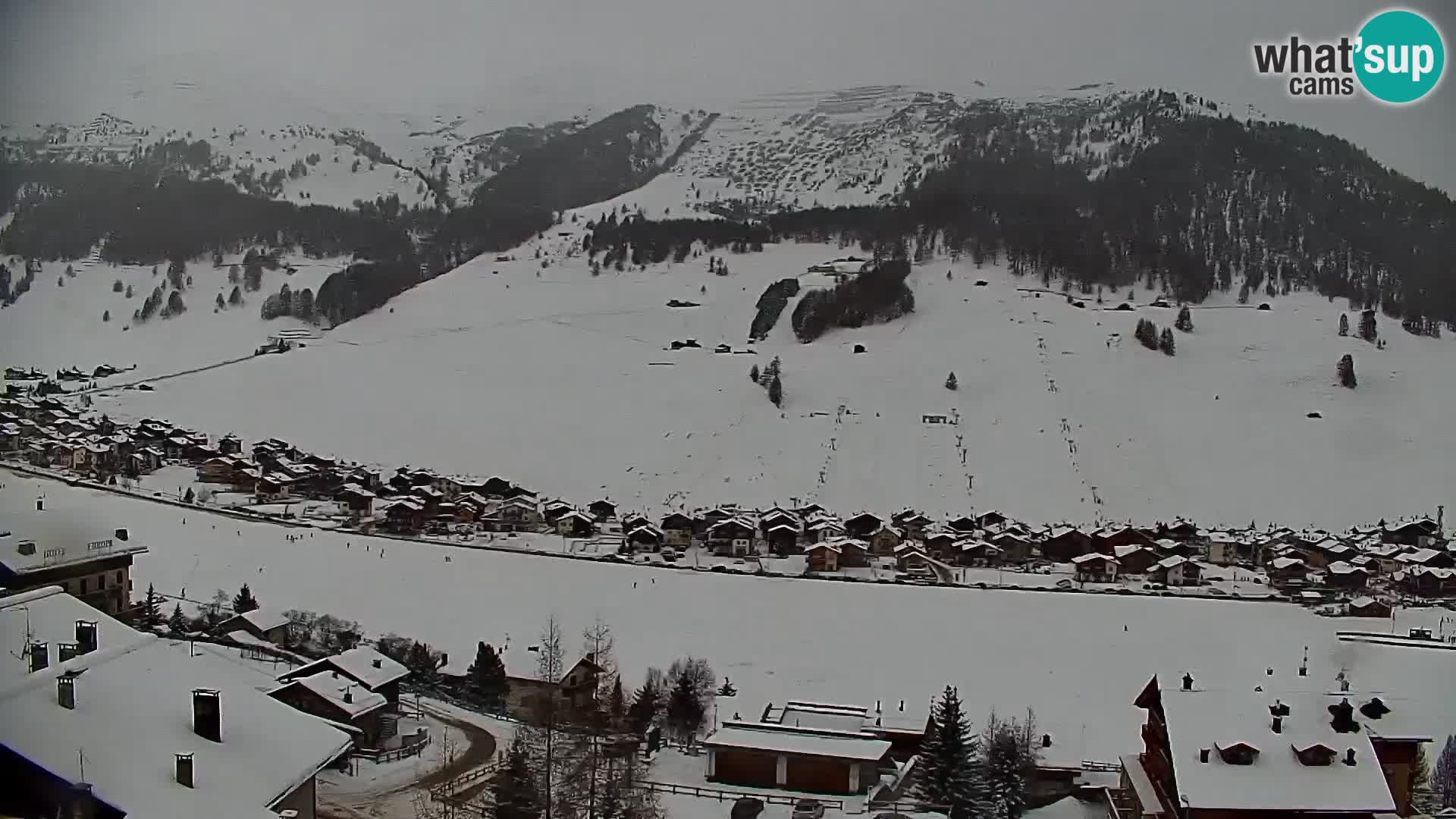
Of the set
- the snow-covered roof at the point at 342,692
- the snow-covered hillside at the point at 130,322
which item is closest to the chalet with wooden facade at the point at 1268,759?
the snow-covered roof at the point at 342,692

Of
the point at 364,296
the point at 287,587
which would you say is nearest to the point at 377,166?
the point at 364,296

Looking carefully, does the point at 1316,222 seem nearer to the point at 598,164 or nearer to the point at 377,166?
the point at 598,164

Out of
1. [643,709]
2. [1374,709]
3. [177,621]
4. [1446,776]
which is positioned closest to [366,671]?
[177,621]

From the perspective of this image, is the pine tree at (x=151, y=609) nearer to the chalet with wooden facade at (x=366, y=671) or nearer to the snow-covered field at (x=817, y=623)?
the snow-covered field at (x=817, y=623)

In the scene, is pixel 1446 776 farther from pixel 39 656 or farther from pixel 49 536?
pixel 49 536

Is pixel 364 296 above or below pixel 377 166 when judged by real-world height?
below

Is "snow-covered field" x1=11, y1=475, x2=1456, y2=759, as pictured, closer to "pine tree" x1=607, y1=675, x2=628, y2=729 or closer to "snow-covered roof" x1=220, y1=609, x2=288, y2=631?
"snow-covered roof" x1=220, y1=609, x2=288, y2=631

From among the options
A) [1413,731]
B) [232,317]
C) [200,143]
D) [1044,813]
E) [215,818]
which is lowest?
[1044,813]
